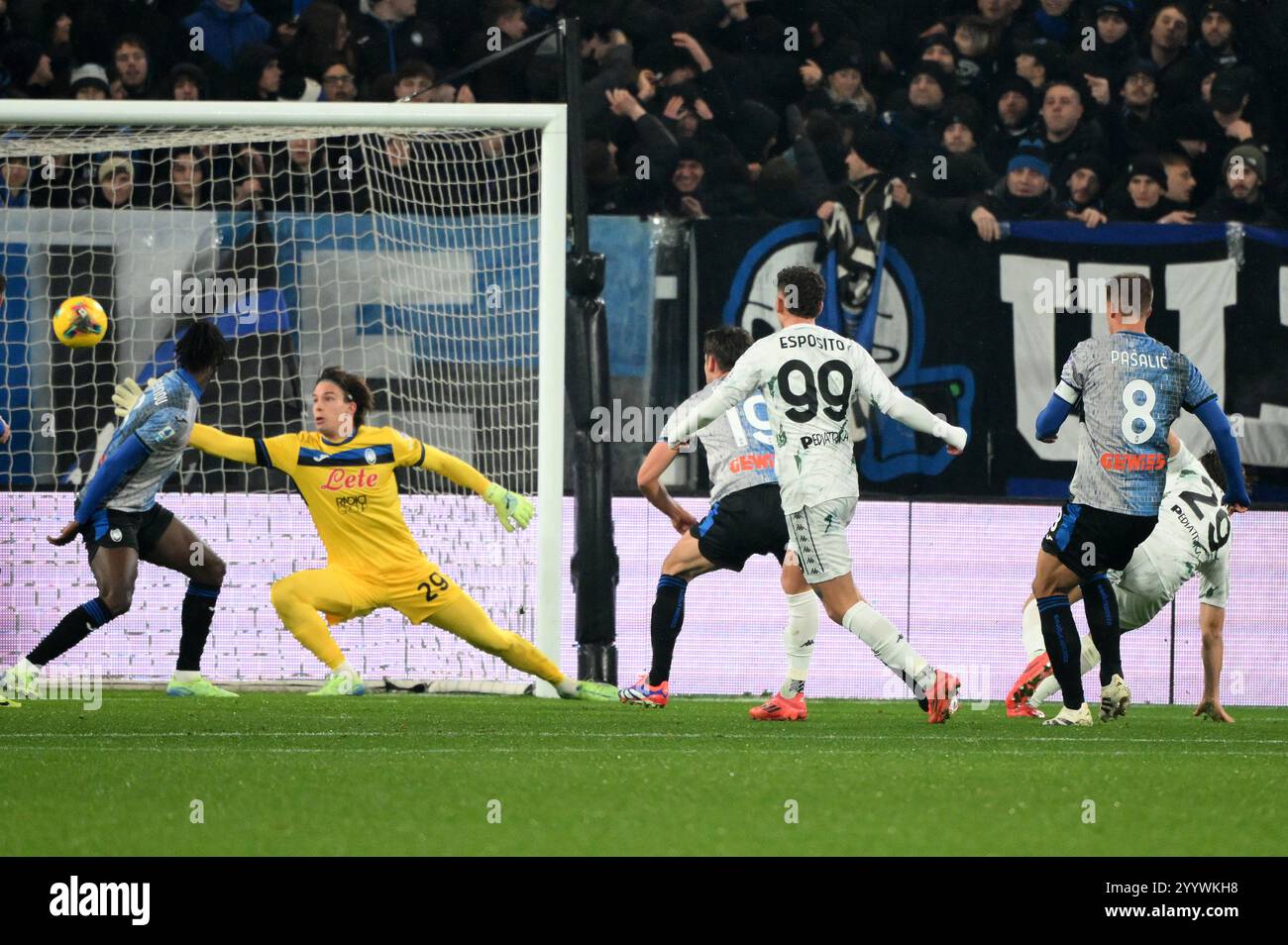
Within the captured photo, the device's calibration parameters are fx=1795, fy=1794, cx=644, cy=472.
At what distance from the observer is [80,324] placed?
28.2ft

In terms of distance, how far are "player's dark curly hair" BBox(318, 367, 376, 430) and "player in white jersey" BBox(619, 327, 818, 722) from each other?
140cm

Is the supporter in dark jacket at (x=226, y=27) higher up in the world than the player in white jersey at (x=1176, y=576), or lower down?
higher up

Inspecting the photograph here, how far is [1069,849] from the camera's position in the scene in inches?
154

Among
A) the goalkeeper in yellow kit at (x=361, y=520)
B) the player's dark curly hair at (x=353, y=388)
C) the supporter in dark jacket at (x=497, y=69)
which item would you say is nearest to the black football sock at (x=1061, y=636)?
the goalkeeper in yellow kit at (x=361, y=520)

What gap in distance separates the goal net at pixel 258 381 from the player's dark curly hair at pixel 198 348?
1683 millimetres

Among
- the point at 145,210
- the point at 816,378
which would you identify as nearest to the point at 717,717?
the point at 816,378

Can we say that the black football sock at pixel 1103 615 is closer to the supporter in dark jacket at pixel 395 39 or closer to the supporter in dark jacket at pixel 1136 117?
the supporter in dark jacket at pixel 1136 117

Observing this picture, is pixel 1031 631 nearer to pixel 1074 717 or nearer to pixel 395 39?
pixel 1074 717

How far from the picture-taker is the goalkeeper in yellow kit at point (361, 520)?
A: 327 inches

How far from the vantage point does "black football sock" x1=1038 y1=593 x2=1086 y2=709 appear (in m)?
6.96

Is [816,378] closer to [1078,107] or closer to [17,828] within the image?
[17,828]

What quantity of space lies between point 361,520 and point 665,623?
1519mm

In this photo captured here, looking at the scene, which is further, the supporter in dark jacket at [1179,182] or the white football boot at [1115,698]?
the supporter in dark jacket at [1179,182]

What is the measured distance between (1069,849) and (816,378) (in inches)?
130
